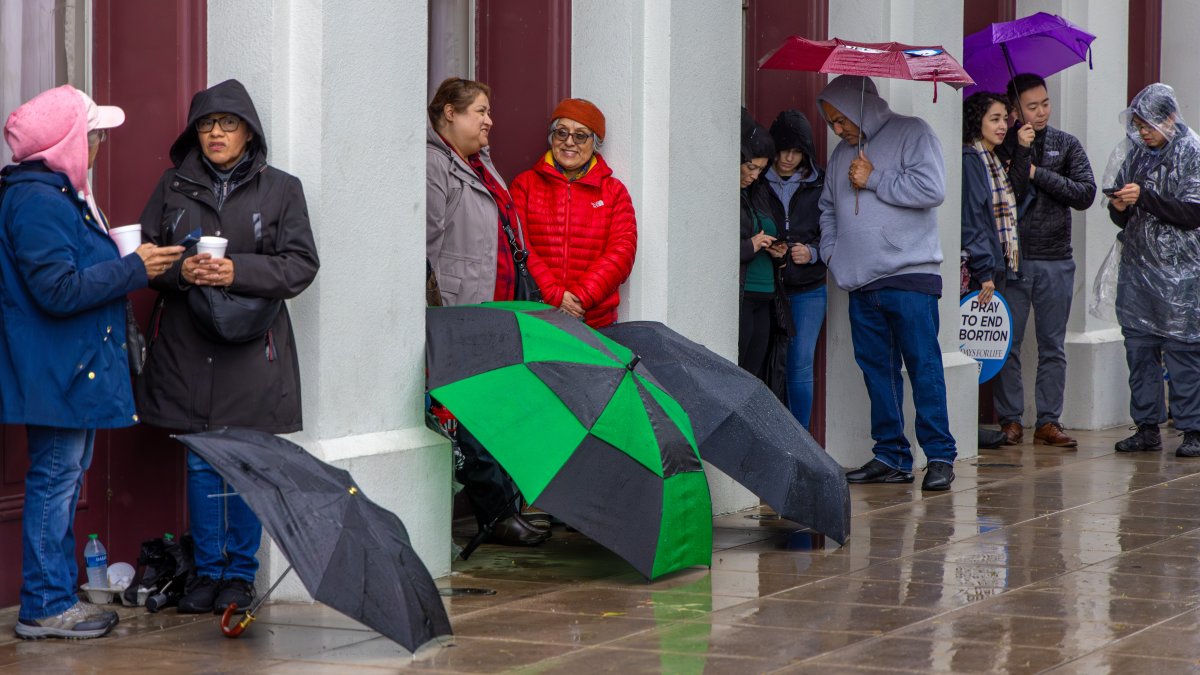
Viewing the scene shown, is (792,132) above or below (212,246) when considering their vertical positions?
above

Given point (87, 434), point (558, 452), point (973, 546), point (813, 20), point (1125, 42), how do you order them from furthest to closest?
point (1125, 42) < point (813, 20) < point (973, 546) < point (558, 452) < point (87, 434)

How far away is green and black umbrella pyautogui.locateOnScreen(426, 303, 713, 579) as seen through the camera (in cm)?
662

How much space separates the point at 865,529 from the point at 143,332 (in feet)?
11.8

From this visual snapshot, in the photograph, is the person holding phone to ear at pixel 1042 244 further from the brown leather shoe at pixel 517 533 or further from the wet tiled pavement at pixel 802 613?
the brown leather shoe at pixel 517 533

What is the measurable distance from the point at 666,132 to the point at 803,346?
2.03m

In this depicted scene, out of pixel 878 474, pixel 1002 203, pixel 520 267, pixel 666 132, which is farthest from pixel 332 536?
pixel 1002 203

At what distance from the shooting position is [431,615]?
5.48m

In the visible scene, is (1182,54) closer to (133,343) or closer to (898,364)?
(898,364)

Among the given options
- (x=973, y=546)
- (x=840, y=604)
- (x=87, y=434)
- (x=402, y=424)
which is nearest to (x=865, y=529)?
(x=973, y=546)

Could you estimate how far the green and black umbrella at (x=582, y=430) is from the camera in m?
6.62

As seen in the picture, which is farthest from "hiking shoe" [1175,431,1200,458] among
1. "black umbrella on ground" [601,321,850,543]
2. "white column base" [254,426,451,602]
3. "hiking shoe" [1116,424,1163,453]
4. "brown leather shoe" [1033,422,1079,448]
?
"white column base" [254,426,451,602]

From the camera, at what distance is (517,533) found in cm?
810

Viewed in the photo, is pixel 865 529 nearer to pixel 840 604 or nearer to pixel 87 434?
pixel 840 604

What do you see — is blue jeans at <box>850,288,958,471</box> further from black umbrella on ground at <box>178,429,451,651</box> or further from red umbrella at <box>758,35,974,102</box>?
black umbrella on ground at <box>178,429,451,651</box>
